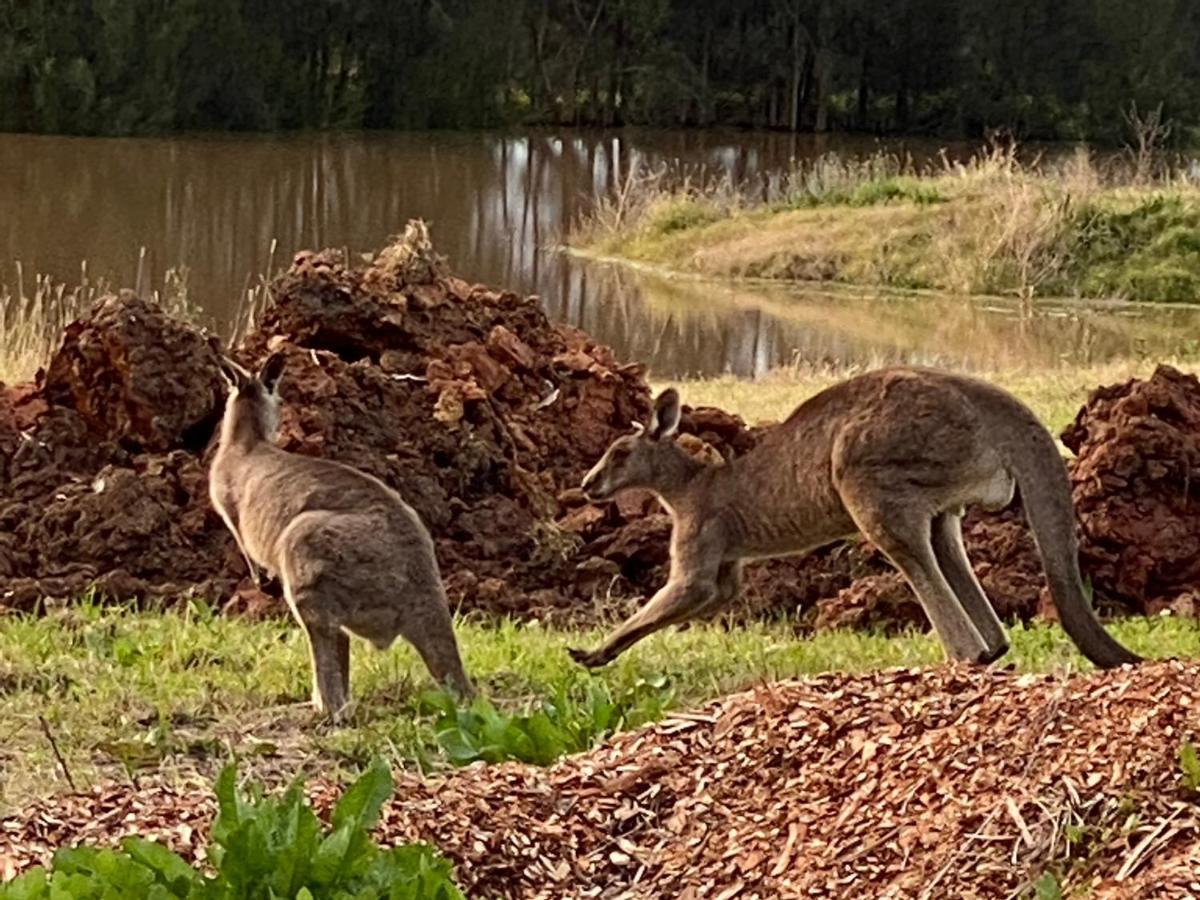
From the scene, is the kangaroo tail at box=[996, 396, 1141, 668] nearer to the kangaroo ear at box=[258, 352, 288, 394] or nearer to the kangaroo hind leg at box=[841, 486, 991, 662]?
the kangaroo hind leg at box=[841, 486, 991, 662]

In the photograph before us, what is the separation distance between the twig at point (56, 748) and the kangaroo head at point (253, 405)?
203cm

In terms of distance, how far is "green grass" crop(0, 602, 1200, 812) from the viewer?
249 inches

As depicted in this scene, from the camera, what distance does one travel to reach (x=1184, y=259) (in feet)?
101

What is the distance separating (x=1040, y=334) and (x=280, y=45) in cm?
4040

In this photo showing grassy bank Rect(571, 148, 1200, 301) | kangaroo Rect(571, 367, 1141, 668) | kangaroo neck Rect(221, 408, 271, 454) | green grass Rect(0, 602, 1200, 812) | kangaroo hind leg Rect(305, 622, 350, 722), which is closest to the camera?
green grass Rect(0, 602, 1200, 812)

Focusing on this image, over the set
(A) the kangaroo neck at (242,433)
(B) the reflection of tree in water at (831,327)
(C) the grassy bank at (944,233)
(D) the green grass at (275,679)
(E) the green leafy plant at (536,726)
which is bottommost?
(B) the reflection of tree in water at (831,327)

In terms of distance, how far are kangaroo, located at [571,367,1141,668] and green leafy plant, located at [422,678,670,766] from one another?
1068mm

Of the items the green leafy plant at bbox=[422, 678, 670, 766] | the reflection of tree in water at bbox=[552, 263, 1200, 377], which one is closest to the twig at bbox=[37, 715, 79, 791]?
the green leafy plant at bbox=[422, 678, 670, 766]

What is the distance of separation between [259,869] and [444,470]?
5949 mm

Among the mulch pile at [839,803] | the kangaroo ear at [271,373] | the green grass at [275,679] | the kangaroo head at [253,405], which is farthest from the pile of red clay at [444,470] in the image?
the mulch pile at [839,803]

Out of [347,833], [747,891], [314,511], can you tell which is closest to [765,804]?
[747,891]

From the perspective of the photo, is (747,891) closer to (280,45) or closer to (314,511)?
(314,511)

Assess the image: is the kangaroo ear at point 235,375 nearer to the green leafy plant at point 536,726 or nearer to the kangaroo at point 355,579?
the kangaroo at point 355,579

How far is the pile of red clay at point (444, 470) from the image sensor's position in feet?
30.9
